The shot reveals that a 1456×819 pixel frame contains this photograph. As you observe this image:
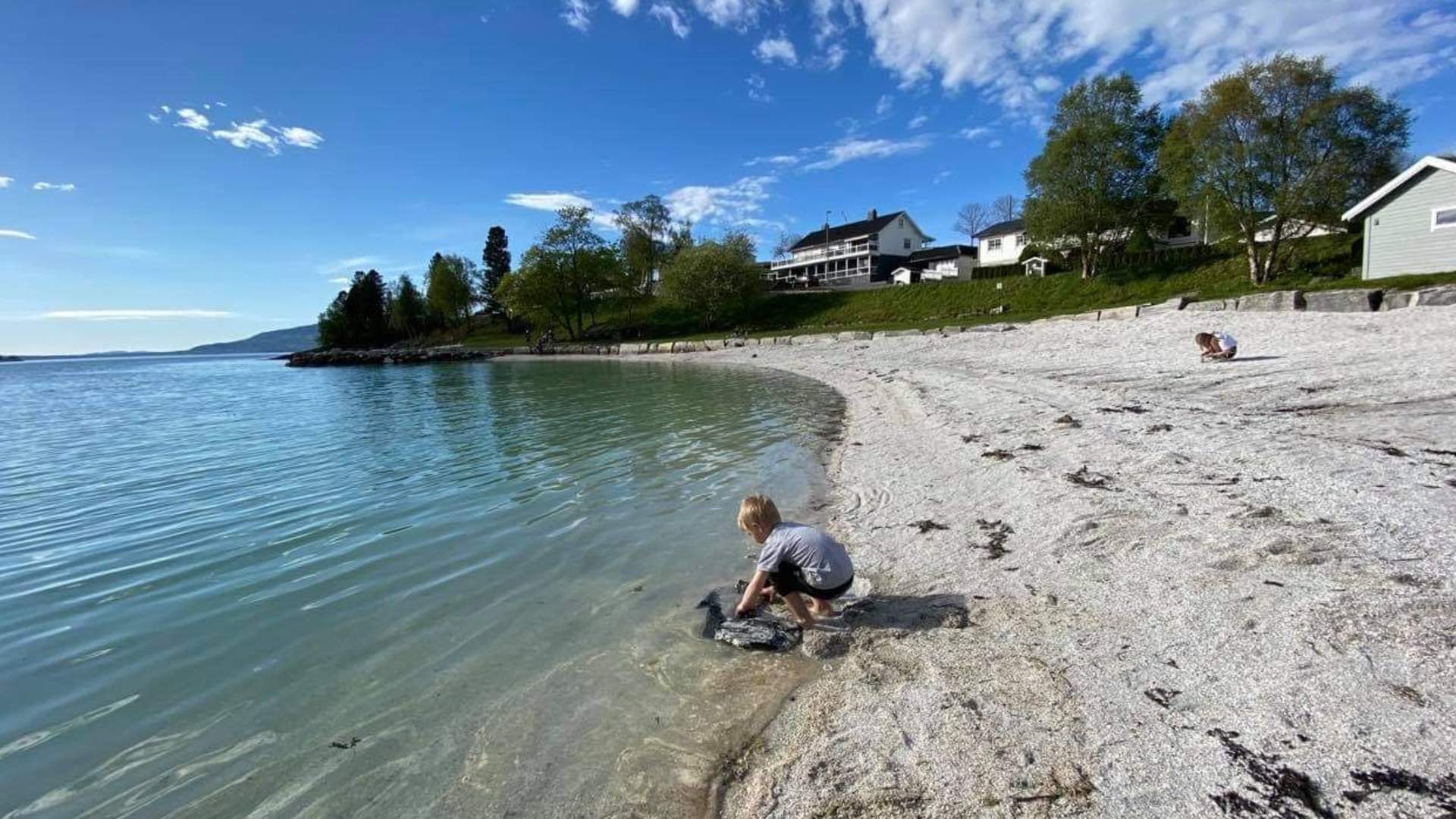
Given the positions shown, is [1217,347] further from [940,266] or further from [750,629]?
[940,266]

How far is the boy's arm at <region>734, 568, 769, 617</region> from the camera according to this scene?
5.59 meters

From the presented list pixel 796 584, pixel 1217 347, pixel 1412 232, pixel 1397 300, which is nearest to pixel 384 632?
pixel 796 584

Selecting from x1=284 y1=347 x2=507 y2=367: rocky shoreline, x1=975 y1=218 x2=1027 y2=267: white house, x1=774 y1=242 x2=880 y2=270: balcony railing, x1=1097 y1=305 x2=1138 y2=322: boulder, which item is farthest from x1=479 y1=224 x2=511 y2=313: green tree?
x1=1097 y1=305 x2=1138 y2=322: boulder

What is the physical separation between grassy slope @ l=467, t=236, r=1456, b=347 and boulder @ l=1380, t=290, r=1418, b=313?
64.2 inches

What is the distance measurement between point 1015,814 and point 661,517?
6.68 metres

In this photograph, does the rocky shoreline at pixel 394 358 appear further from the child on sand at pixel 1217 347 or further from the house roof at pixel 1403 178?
the house roof at pixel 1403 178

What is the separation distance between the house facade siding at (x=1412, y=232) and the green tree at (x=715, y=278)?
47870mm

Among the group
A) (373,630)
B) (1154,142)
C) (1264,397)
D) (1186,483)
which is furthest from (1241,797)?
(1154,142)

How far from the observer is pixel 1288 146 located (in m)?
33.1

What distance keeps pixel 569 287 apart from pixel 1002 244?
5273cm

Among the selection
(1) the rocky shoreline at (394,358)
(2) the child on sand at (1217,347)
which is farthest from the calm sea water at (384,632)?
(1) the rocky shoreline at (394,358)

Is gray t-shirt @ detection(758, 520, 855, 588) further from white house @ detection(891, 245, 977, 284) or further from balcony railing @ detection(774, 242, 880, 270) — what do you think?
balcony railing @ detection(774, 242, 880, 270)

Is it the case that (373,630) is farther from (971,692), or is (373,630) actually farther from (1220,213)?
(1220,213)

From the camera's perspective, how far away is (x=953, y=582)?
6.11 meters
